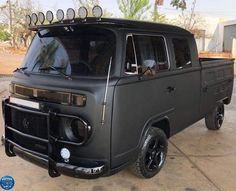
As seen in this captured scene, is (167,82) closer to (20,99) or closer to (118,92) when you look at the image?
(118,92)

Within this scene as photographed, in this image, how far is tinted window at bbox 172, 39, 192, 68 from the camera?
5.01m

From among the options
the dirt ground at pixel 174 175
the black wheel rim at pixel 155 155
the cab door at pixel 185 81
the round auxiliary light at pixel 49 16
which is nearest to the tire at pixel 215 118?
the dirt ground at pixel 174 175

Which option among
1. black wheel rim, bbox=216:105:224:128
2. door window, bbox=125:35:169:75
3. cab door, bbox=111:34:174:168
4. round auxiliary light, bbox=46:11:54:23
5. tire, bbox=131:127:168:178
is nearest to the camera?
cab door, bbox=111:34:174:168

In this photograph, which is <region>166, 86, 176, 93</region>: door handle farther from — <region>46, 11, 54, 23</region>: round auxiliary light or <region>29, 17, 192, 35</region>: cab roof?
<region>46, 11, 54, 23</region>: round auxiliary light

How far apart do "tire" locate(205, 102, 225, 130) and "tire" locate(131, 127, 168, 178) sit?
224cm

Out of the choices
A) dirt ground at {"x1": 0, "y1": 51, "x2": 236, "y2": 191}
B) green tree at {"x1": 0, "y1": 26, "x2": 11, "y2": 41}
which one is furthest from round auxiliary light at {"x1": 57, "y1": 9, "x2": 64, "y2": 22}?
green tree at {"x1": 0, "y1": 26, "x2": 11, "y2": 41}

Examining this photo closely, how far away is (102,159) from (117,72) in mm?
917

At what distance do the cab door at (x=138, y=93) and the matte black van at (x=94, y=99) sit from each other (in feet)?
0.03

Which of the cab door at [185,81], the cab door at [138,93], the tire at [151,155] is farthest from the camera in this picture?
the cab door at [185,81]

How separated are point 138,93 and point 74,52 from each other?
85cm

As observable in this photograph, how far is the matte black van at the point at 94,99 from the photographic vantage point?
360 cm

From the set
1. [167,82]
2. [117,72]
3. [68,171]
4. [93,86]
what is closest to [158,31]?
[167,82]

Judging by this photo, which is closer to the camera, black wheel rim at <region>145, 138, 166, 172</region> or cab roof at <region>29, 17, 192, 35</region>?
cab roof at <region>29, 17, 192, 35</region>

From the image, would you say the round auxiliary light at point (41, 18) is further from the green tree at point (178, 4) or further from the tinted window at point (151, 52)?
the green tree at point (178, 4)
